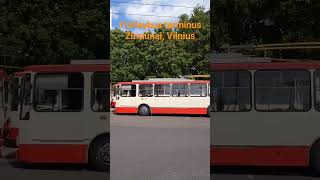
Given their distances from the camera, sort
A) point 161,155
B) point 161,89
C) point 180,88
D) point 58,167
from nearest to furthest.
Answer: point 58,167
point 161,89
point 180,88
point 161,155

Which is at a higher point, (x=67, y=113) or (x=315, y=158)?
(x=67, y=113)

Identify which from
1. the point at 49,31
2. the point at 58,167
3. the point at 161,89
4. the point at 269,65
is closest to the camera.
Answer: the point at 49,31

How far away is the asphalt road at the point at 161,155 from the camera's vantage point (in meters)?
5.96

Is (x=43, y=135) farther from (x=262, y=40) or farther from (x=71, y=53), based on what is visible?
(x=262, y=40)

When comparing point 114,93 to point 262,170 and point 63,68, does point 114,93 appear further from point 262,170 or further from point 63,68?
point 262,170

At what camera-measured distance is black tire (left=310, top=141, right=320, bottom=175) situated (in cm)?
569

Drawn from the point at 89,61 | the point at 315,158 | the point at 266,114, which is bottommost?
the point at 315,158

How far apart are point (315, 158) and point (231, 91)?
124cm

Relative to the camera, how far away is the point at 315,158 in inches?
227

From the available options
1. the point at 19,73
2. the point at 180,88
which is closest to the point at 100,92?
the point at 19,73

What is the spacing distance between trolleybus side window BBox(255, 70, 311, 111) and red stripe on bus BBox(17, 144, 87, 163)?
6.86 ft

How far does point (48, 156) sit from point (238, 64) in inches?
93.8

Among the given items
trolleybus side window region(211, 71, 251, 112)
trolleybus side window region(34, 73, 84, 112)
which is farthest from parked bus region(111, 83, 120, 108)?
trolleybus side window region(211, 71, 251, 112)

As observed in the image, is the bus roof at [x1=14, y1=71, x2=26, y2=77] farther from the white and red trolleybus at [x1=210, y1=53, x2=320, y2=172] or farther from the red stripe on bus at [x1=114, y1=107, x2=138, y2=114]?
the white and red trolleybus at [x1=210, y1=53, x2=320, y2=172]
